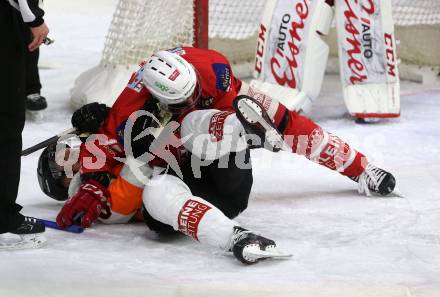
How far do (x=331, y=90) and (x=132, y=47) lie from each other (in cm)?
118

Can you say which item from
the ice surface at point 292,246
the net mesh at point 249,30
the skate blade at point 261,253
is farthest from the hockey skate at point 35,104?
the skate blade at point 261,253

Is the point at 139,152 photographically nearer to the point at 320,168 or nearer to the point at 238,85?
the point at 238,85

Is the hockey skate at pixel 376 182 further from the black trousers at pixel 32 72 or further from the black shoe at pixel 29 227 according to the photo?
the black trousers at pixel 32 72

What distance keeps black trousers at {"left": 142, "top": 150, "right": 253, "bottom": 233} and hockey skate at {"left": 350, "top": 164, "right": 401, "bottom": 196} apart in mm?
536

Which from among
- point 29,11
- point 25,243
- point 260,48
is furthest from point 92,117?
point 260,48

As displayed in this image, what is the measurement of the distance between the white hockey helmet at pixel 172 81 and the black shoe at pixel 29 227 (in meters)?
0.50

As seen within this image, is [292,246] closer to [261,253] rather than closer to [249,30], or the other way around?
[261,253]

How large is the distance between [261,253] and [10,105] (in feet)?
2.48

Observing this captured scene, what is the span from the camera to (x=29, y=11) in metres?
2.34

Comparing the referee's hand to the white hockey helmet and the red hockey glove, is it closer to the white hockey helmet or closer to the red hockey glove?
the white hockey helmet

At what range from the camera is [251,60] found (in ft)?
16.8

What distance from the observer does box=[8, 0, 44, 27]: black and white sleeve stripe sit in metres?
2.33

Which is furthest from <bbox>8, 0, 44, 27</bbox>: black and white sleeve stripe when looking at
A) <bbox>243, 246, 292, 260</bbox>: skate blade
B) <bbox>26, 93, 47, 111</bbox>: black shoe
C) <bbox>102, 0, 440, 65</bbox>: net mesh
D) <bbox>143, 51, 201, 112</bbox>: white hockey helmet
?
<bbox>102, 0, 440, 65</bbox>: net mesh

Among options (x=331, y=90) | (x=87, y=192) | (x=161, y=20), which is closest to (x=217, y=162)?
(x=87, y=192)
